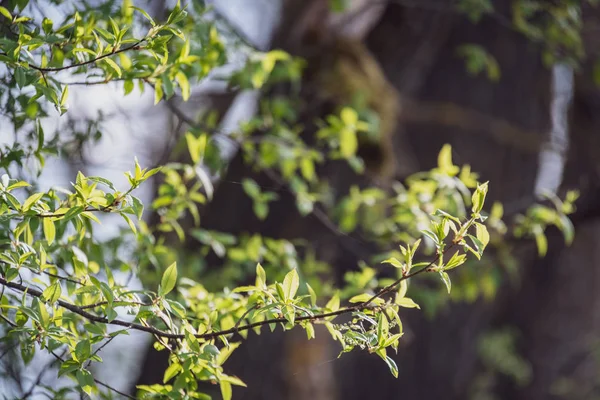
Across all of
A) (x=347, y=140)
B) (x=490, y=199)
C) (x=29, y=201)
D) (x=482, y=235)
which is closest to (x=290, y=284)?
(x=482, y=235)

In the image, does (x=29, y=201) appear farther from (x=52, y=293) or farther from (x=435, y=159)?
(x=435, y=159)

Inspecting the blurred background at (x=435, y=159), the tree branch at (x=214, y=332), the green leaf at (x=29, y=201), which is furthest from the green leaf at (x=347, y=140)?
the green leaf at (x=29, y=201)

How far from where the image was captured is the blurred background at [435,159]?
7.36 feet

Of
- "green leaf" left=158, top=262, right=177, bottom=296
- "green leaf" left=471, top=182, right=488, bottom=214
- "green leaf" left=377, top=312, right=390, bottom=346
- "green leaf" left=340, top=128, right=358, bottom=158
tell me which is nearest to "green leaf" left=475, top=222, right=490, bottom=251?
"green leaf" left=471, top=182, right=488, bottom=214

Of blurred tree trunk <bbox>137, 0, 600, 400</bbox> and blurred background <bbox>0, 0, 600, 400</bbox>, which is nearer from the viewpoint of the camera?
blurred background <bbox>0, 0, 600, 400</bbox>

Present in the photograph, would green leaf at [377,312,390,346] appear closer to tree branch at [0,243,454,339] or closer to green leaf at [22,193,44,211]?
tree branch at [0,243,454,339]

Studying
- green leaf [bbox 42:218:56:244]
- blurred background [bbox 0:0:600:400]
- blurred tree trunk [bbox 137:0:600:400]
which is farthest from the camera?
blurred tree trunk [bbox 137:0:600:400]

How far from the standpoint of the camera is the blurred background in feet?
7.36

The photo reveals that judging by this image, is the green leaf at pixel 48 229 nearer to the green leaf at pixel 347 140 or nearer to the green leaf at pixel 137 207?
the green leaf at pixel 137 207

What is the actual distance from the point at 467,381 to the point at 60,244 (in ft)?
11.0

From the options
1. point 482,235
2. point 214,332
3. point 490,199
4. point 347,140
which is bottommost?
point 490,199

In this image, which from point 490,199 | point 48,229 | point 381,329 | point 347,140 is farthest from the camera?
point 490,199

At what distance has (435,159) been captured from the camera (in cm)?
350

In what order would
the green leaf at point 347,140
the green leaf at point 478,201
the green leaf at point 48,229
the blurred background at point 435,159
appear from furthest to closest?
the blurred background at point 435,159
the green leaf at point 347,140
the green leaf at point 48,229
the green leaf at point 478,201
